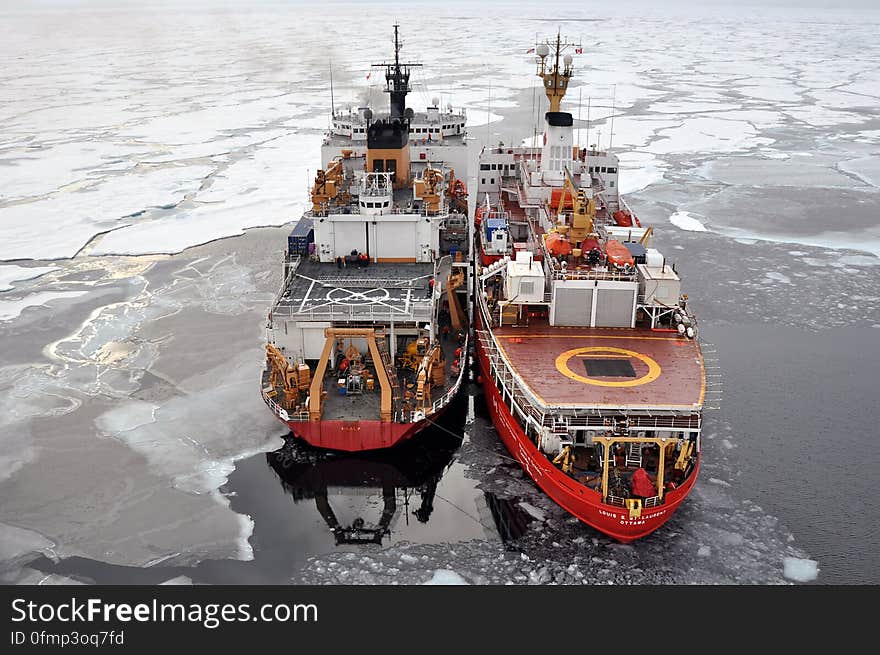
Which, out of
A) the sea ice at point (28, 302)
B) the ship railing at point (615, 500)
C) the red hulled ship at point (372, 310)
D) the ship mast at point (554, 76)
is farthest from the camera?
the ship mast at point (554, 76)

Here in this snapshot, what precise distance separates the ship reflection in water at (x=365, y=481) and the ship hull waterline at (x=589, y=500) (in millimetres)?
2080

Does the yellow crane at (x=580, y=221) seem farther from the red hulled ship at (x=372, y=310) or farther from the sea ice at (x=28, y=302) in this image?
the sea ice at (x=28, y=302)

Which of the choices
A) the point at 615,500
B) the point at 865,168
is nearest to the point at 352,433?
the point at 615,500

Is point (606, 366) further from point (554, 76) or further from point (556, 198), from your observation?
point (554, 76)

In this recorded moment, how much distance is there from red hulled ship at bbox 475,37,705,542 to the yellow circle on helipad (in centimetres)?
4

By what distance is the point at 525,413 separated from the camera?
1544 cm

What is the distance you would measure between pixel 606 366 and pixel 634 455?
84.1 inches

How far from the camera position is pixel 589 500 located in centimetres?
1395

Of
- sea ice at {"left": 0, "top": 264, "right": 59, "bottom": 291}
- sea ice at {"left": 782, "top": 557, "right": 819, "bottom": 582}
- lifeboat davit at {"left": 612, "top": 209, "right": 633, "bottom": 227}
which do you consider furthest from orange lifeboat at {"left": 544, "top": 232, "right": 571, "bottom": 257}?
sea ice at {"left": 0, "top": 264, "right": 59, "bottom": 291}

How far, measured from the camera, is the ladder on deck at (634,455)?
48.4 feet

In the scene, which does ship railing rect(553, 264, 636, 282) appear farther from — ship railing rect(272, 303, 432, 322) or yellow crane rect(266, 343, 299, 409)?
yellow crane rect(266, 343, 299, 409)

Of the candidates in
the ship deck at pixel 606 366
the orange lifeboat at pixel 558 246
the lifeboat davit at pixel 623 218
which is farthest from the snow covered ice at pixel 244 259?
the orange lifeboat at pixel 558 246
